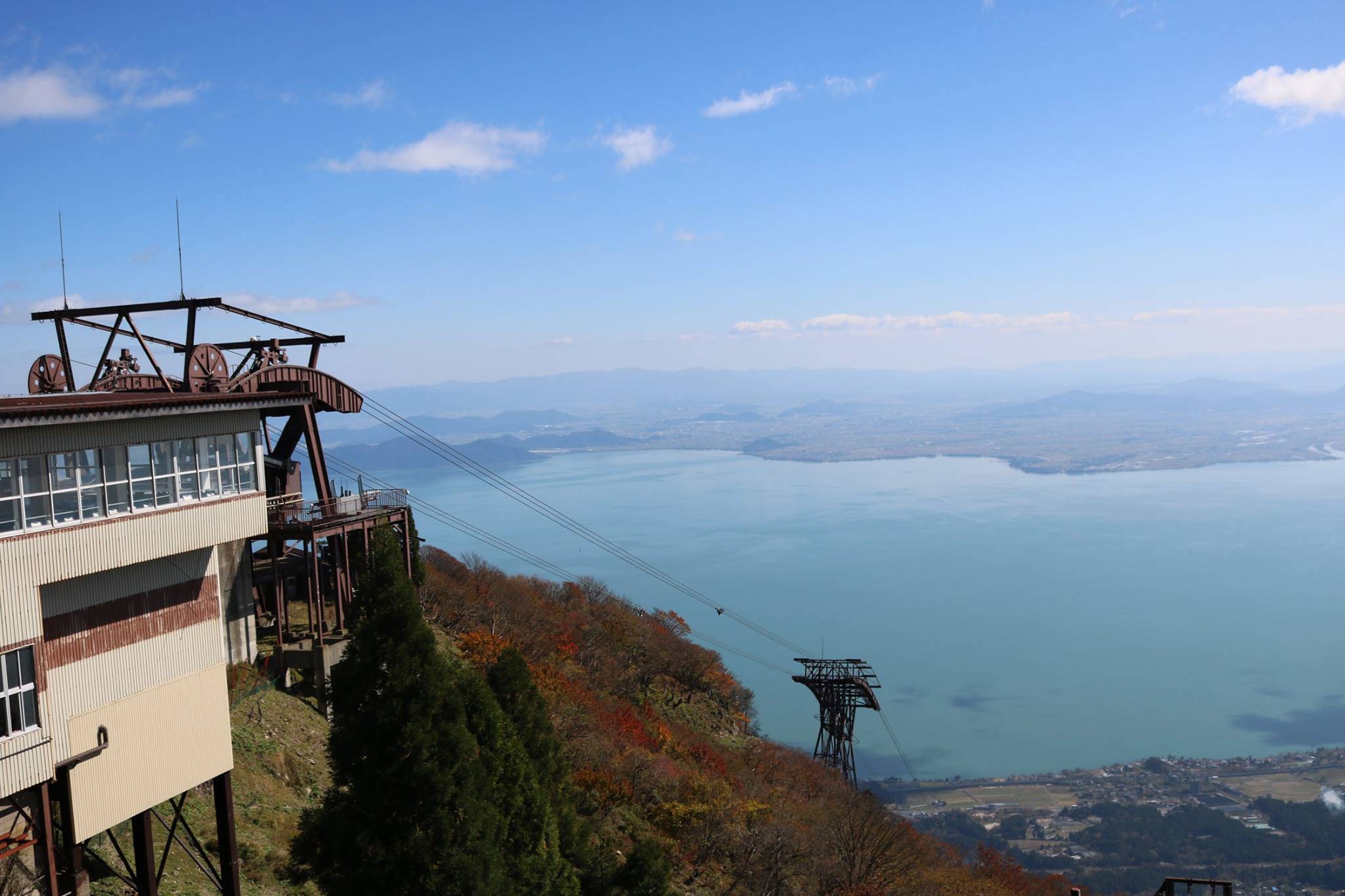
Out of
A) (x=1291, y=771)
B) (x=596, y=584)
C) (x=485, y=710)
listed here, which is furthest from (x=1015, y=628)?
(x=485, y=710)

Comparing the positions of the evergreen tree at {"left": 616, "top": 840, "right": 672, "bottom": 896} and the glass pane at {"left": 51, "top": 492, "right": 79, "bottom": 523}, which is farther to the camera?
the evergreen tree at {"left": 616, "top": 840, "right": 672, "bottom": 896}

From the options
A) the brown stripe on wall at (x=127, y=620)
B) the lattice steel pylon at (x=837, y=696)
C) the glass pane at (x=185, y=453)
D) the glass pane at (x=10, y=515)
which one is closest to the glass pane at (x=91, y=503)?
the glass pane at (x=10, y=515)

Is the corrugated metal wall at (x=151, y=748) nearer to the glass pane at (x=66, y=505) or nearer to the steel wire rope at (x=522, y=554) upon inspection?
the glass pane at (x=66, y=505)

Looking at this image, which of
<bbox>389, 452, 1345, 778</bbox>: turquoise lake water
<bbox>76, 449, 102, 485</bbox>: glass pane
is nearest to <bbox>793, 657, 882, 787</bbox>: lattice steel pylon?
<bbox>76, 449, 102, 485</bbox>: glass pane

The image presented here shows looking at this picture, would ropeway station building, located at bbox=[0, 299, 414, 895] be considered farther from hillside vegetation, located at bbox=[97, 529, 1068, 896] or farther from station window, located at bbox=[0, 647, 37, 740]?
hillside vegetation, located at bbox=[97, 529, 1068, 896]

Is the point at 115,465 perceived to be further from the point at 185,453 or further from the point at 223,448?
the point at 223,448

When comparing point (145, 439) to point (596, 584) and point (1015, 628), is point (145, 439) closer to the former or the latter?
point (596, 584)

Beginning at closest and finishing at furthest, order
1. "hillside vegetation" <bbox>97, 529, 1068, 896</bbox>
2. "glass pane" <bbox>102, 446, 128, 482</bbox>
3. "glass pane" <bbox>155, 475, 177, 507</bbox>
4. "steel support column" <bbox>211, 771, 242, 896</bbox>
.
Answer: "glass pane" <bbox>102, 446, 128, 482</bbox> < "glass pane" <bbox>155, 475, 177, 507</bbox> < "hillside vegetation" <bbox>97, 529, 1068, 896</bbox> < "steel support column" <bbox>211, 771, 242, 896</bbox>
